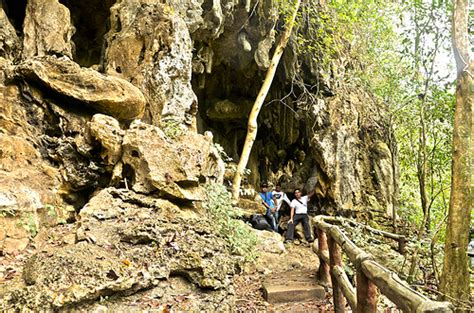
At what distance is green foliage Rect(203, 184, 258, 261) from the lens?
652 centimetres

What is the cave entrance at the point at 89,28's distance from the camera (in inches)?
445

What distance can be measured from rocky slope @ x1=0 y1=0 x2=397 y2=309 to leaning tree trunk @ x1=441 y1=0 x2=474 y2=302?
8.63 ft

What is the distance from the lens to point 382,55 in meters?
13.8

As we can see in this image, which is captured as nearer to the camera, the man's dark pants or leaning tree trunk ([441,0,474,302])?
leaning tree trunk ([441,0,474,302])

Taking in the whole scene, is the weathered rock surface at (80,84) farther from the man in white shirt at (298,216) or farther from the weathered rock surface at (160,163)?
the man in white shirt at (298,216)

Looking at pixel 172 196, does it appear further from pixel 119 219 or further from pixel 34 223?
pixel 34 223

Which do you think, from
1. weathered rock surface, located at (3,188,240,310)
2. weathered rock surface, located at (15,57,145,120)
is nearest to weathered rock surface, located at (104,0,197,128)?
weathered rock surface, located at (15,57,145,120)

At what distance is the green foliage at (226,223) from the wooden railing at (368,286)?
94.4 inches

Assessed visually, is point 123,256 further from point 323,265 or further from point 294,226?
point 294,226

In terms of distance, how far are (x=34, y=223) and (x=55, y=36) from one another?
5.30 m

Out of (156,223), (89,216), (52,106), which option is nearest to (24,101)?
(52,106)

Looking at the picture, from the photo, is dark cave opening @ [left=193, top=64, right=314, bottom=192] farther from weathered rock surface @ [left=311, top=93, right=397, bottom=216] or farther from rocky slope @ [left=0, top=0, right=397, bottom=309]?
rocky slope @ [left=0, top=0, right=397, bottom=309]

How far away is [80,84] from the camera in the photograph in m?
6.14

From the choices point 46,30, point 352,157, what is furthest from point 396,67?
point 46,30
